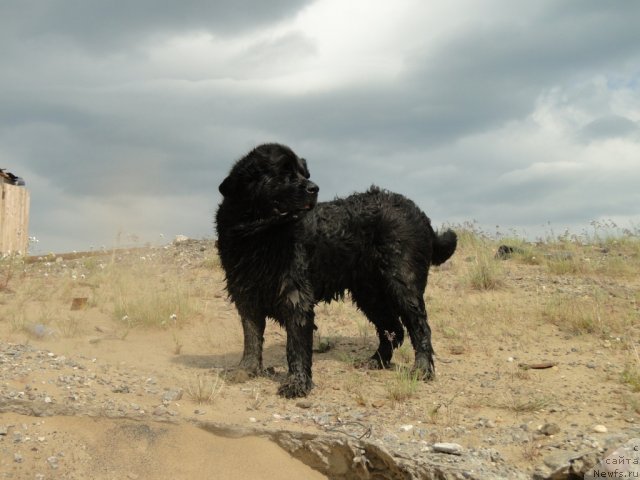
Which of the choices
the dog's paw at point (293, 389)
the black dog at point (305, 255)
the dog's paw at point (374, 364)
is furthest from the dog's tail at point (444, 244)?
the dog's paw at point (293, 389)

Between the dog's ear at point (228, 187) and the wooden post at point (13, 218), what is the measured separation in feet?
44.4

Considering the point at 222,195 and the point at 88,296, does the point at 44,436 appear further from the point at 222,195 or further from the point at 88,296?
the point at 88,296

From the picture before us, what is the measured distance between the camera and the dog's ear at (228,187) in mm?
5480

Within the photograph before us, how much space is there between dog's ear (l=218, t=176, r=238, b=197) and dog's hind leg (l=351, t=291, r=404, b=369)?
1.80 meters

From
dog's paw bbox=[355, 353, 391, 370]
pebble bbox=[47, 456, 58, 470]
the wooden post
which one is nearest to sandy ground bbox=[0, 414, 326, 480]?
pebble bbox=[47, 456, 58, 470]

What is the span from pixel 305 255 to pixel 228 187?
2.92ft

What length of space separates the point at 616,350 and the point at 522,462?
367 cm

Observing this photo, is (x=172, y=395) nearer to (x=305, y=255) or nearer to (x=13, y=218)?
(x=305, y=255)

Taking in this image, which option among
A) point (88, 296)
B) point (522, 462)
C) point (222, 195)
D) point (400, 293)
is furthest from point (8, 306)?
point (522, 462)

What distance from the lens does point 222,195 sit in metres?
5.66

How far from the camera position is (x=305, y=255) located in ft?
18.6

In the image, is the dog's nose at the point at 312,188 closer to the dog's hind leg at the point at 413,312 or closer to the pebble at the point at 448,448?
the dog's hind leg at the point at 413,312

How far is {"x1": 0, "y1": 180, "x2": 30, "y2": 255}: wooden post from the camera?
1766 cm

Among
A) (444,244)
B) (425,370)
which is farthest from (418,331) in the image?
(444,244)
